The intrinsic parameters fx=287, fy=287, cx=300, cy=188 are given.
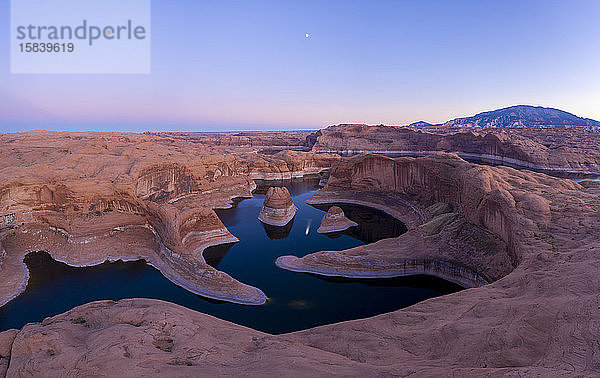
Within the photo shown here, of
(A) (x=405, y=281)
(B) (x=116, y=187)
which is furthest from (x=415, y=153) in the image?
(B) (x=116, y=187)

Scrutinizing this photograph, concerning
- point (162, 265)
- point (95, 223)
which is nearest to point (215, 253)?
point (162, 265)

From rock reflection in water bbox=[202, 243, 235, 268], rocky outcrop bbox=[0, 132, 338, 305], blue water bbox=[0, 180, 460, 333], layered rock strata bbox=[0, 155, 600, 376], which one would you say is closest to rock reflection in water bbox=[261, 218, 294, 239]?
blue water bbox=[0, 180, 460, 333]

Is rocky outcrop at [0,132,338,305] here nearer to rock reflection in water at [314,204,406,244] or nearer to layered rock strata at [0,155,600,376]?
layered rock strata at [0,155,600,376]

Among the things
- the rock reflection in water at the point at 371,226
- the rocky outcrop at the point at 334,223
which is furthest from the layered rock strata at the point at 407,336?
the rocky outcrop at the point at 334,223

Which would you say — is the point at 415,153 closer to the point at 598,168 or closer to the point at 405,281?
the point at 598,168

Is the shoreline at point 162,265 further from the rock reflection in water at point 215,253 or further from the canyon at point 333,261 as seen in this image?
the rock reflection in water at point 215,253

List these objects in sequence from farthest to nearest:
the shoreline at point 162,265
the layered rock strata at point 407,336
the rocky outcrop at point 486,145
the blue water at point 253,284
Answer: the rocky outcrop at point 486,145 < the shoreline at point 162,265 < the blue water at point 253,284 < the layered rock strata at point 407,336
